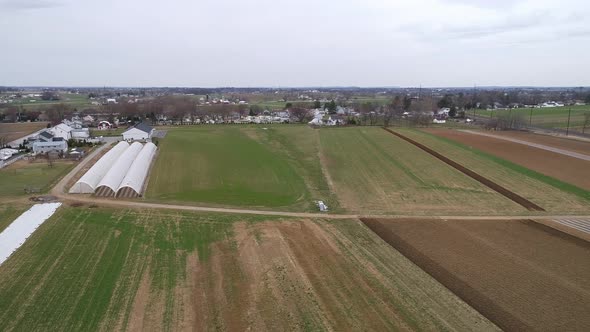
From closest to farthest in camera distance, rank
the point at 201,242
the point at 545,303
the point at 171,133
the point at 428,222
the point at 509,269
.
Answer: the point at 545,303 < the point at 509,269 < the point at 201,242 < the point at 428,222 < the point at 171,133

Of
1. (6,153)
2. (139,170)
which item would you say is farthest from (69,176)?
(6,153)

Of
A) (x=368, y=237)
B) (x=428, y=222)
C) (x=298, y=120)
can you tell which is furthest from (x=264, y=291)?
(x=298, y=120)

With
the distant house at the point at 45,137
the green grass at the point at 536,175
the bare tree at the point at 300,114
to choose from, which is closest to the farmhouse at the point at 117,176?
the distant house at the point at 45,137

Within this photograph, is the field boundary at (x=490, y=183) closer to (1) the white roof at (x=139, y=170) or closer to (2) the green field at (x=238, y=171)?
(2) the green field at (x=238, y=171)

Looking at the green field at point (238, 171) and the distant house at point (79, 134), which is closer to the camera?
the green field at point (238, 171)

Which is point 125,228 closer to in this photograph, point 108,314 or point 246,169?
point 108,314

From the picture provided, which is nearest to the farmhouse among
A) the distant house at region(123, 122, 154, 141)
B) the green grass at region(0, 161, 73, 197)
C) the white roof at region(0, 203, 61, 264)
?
the white roof at region(0, 203, 61, 264)

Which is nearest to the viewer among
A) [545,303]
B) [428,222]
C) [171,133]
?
[545,303]
